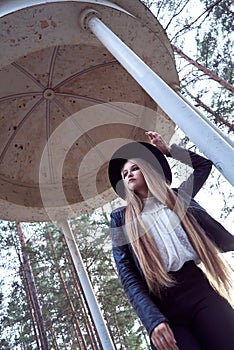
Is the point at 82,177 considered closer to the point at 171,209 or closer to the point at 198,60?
the point at 171,209

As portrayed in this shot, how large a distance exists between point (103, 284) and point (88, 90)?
11.0m

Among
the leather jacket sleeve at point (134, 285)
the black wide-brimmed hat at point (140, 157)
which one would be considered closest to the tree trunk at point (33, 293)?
the black wide-brimmed hat at point (140, 157)

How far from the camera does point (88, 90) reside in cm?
619

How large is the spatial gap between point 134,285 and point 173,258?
1.11 feet

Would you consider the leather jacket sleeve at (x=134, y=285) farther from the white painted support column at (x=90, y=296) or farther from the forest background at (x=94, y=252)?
the forest background at (x=94, y=252)

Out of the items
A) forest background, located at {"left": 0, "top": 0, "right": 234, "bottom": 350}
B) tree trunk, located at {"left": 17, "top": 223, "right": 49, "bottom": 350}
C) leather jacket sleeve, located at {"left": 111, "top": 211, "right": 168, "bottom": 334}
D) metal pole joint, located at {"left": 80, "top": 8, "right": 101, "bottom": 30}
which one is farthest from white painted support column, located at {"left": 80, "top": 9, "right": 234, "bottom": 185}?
tree trunk, located at {"left": 17, "top": 223, "right": 49, "bottom": 350}

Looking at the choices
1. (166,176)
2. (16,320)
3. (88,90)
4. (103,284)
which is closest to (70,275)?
(103,284)

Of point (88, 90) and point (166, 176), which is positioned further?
point (88, 90)

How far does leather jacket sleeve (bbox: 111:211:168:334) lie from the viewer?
2.37 m

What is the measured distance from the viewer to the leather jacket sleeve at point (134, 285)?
2.37 meters

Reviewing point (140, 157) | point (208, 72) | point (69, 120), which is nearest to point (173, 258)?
point (140, 157)

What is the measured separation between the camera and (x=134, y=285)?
8.57 ft

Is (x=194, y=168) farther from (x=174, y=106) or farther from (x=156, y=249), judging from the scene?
(x=156, y=249)

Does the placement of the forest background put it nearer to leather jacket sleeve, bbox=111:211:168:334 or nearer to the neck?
the neck
